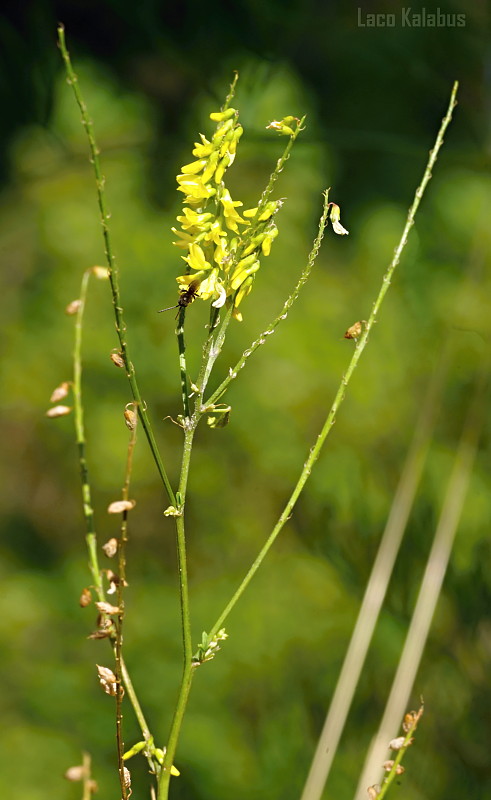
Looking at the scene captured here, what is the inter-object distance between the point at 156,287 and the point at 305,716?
16.9 inches

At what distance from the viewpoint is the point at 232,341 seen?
0.80 metres

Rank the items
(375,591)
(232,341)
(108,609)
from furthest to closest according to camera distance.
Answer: (232,341)
(375,591)
(108,609)

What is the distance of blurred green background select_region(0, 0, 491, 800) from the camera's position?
0.75 metres

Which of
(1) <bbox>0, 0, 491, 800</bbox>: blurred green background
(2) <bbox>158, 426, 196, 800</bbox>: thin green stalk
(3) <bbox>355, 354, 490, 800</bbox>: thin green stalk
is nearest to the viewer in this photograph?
(2) <bbox>158, 426, 196, 800</bbox>: thin green stalk

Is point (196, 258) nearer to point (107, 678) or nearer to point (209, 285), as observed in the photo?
point (209, 285)

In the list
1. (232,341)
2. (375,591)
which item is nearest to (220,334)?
(375,591)

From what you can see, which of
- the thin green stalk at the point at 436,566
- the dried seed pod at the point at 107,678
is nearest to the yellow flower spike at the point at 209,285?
the dried seed pod at the point at 107,678

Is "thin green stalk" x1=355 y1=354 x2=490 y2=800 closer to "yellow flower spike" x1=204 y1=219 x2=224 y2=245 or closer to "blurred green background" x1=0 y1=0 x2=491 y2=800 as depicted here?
"blurred green background" x1=0 y1=0 x2=491 y2=800

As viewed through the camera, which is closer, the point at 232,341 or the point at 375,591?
the point at 375,591

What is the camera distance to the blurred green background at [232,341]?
75 centimetres

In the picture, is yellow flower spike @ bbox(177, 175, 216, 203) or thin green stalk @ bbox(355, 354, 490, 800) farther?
thin green stalk @ bbox(355, 354, 490, 800)

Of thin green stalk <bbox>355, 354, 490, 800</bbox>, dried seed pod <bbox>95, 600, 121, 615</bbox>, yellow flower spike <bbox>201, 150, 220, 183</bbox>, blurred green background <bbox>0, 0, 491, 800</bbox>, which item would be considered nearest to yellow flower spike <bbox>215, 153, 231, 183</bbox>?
yellow flower spike <bbox>201, 150, 220, 183</bbox>

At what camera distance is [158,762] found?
271 millimetres

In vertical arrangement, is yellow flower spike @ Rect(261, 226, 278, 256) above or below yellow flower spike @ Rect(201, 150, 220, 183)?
below
